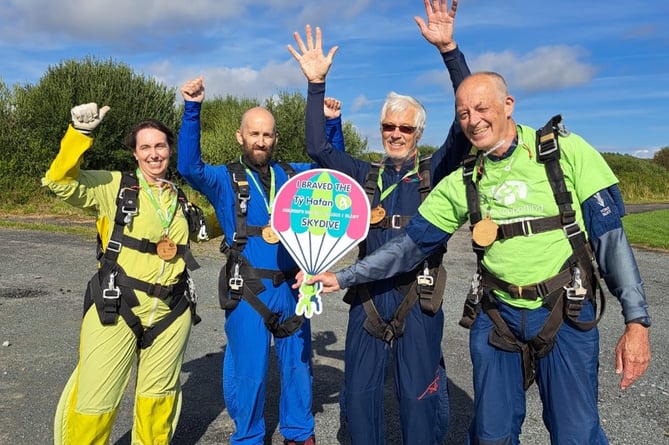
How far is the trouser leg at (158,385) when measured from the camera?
372cm

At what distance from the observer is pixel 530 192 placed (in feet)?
9.54

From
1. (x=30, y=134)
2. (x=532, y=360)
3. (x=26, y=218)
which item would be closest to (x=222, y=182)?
(x=532, y=360)

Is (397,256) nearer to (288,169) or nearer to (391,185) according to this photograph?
(391,185)

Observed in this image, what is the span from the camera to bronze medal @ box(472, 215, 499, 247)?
9.80 ft

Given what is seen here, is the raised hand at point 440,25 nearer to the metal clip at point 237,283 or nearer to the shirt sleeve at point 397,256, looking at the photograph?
the shirt sleeve at point 397,256

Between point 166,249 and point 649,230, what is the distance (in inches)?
737

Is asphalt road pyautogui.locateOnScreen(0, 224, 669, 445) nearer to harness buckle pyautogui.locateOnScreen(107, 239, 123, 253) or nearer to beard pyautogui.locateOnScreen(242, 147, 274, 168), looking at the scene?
harness buckle pyautogui.locateOnScreen(107, 239, 123, 253)

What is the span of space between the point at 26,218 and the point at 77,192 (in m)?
19.1

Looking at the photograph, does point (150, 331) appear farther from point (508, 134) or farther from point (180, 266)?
point (508, 134)

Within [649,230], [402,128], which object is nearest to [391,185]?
[402,128]

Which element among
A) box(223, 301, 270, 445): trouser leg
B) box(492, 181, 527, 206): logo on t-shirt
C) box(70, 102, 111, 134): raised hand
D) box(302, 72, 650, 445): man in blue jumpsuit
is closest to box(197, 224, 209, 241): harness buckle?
box(223, 301, 270, 445): trouser leg

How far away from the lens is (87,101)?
30.0 m

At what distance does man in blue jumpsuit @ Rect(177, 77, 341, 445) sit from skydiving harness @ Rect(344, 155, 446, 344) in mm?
753

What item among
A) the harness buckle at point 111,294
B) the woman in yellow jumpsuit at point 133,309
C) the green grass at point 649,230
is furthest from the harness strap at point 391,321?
the green grass at point 649,230
